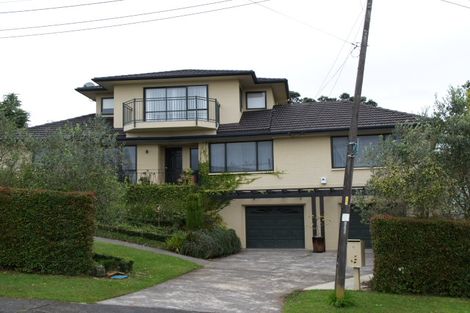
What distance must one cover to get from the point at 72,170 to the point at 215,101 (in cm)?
1246

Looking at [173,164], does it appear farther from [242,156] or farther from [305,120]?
[305,120]

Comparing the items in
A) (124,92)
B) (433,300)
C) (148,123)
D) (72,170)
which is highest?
(124,92)

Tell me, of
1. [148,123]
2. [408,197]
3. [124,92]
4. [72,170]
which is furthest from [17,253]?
[124,92]

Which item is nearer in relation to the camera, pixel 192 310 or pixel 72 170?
pixel 192 310

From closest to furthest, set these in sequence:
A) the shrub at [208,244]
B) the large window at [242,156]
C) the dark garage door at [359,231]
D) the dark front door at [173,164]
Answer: the shrub at [208,244], the dark garage door at [359,231], the large window at [242,156], the dark front door at [173,164]

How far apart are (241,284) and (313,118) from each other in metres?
13.7

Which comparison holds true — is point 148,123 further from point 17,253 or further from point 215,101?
point 17,253

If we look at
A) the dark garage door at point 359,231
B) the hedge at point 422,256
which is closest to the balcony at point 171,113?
the dark garage door at point 359,231

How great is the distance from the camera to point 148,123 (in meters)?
25.4

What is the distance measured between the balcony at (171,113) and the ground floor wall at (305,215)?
4.13 metres

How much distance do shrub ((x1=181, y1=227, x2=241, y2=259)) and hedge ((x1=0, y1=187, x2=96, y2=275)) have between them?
21.0 feet

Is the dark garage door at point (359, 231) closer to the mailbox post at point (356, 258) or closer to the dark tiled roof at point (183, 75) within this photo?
the dark tiled roof at point (183, 75)

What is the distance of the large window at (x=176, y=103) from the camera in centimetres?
2588

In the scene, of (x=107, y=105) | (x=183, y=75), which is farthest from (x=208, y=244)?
(x=107, y=105)
